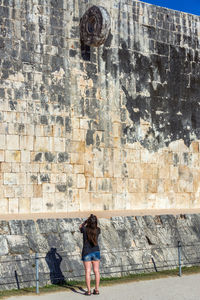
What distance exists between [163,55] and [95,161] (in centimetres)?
453

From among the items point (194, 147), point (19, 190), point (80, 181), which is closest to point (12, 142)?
point (19, 190)

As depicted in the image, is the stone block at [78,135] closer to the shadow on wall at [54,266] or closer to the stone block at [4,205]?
the stone block at [4,205]

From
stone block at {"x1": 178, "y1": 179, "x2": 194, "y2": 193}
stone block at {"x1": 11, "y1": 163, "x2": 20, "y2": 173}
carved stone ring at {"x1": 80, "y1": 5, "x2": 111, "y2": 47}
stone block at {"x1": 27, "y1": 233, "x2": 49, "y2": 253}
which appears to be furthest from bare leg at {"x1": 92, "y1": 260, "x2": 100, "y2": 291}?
A: stone block at {"x1": 178, "y1": 179, "x2": 194, "y2": 193}

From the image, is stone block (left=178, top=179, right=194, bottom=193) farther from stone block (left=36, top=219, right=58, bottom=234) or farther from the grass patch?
stone block (left=36, top=219, right=58, bottom=234)

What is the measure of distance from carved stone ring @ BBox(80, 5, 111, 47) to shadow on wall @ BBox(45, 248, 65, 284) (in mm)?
6394

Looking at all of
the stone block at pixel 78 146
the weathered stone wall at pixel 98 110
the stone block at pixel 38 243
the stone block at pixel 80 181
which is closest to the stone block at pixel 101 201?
the weathered stone wall at pixel 98 110

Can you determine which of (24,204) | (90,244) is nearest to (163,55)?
(24,204)

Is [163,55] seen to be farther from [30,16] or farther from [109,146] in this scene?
[30,16]

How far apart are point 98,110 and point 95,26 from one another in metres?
2.40

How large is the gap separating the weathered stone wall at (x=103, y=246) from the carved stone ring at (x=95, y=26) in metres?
5.18

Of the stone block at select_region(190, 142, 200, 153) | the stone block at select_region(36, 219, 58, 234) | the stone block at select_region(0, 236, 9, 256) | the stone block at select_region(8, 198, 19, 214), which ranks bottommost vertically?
the stone block at select_region(0, 236, 9, 256)

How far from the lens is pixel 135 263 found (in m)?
13.2

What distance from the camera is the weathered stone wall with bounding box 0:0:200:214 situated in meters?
14.3

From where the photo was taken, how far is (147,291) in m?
10.9
